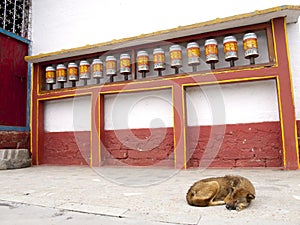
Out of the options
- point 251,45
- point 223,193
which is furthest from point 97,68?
point 223,193

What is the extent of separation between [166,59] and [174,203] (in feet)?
9.05

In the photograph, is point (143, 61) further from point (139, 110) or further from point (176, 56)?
point (139, 110)

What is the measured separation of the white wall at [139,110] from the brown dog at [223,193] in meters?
2.21

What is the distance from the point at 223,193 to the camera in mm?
1563

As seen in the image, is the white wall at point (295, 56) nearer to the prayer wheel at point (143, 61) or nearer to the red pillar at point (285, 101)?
the red pillar at point (285, 101)

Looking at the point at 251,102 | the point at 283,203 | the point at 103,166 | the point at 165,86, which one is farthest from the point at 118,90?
the point at 283,203

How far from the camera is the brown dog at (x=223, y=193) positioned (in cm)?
146

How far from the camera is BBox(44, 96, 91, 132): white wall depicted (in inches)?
172

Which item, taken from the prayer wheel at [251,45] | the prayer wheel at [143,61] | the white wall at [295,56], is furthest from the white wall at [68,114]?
the white wall at [295,56]

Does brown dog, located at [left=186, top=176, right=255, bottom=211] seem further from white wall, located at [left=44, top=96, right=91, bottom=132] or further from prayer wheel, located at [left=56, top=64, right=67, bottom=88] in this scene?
prayer wheel, located at [left=56, top=64, right=67, bottom=88]

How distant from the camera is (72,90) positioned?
4.23 metres

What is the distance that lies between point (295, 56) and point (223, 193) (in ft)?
8.97

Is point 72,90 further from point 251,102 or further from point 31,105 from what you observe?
point 251,102

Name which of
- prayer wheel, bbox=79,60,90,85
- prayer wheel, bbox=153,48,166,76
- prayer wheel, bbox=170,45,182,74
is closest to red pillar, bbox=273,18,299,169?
prayer wheel, bbox=170,45,182,74
